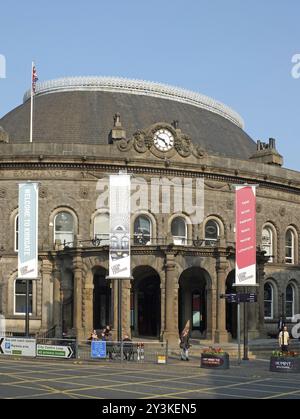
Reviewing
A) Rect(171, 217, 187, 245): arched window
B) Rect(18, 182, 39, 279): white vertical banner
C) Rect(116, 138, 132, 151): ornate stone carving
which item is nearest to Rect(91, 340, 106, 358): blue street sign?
Rect(18, 182, 39, 279): white vertical banner

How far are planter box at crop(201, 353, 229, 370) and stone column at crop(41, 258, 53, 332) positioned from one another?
64.0ft

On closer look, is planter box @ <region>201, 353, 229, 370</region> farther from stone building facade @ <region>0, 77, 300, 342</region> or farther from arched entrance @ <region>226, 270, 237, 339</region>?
arched entrance @ <region>226, 270, 237, 339</region>

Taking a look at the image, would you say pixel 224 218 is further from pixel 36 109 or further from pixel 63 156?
pixel 36 109

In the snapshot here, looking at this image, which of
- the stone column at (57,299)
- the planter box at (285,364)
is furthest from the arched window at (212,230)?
the planter box at (285,364)

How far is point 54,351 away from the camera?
1362 inches

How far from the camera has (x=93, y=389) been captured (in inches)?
878

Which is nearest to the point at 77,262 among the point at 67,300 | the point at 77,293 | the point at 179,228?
the point at 77,293

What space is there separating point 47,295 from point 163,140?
527 inches

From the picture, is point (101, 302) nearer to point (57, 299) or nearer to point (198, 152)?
point (57, 299)

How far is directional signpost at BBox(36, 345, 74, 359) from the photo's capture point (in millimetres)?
34219
